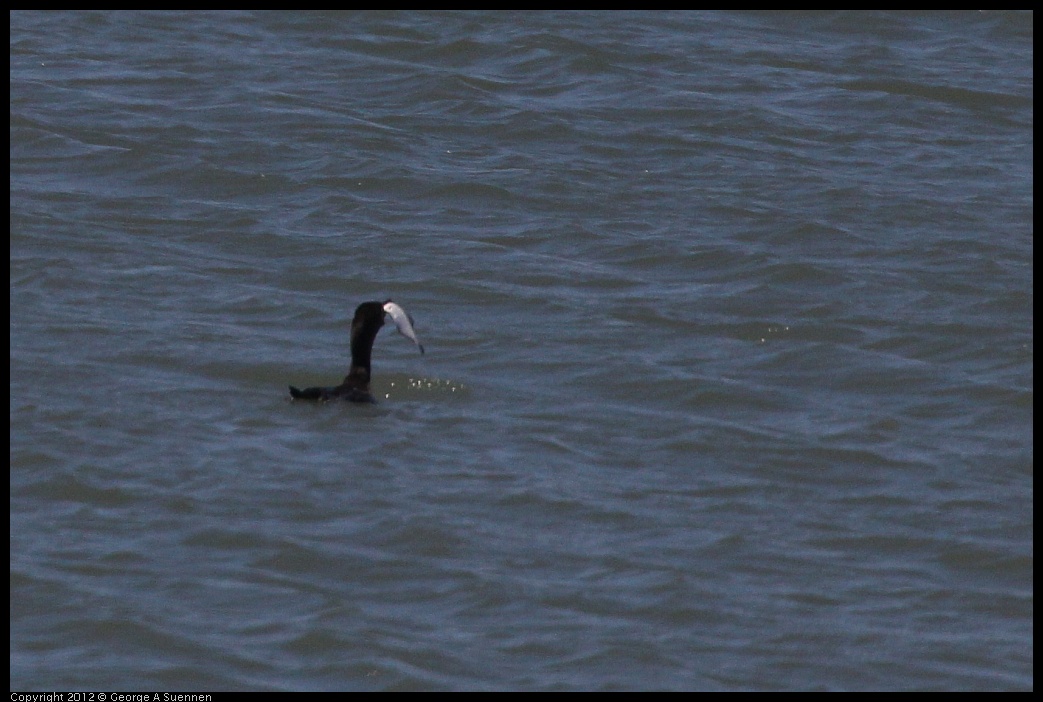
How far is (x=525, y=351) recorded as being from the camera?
Answer: 1120 centimetres

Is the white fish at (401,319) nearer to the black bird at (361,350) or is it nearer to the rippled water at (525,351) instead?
the black bird at (361,350)

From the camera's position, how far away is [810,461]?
377 inches

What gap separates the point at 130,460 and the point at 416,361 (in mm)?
2374

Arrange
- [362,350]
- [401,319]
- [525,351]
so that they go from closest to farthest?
[362,350]
[401,319]
[525,351]

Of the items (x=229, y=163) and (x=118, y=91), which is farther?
(x=118, y=91)

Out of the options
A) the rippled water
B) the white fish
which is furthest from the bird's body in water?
the rippled water

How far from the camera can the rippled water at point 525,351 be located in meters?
7.70

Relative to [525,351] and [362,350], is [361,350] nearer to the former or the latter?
[362,350]

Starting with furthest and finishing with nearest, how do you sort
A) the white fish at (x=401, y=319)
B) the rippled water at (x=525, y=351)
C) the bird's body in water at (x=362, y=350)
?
the white fish at (x=401, y=319) → the bird's body in water at (x=362, y=350) → the rippled water at (x=525, y=351)

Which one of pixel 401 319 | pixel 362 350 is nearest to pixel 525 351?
pixel 401 319

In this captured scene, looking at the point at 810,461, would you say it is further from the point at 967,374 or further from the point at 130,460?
the point at 130,460

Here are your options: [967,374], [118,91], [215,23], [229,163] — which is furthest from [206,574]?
[215,23]

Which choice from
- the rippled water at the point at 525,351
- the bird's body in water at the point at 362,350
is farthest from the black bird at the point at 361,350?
the rippled water at the point at 525,351
